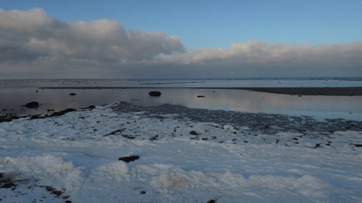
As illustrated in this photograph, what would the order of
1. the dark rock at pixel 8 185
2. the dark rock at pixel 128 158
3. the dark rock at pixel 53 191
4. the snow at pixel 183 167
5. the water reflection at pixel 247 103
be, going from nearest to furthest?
the snow at pixel 183 167
the dark rock at pixel 53 191
the dark rock at pixel 8 185
the dark rock at pixel 128 158
the water reflection at pixel 247 103

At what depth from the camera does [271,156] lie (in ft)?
38.3

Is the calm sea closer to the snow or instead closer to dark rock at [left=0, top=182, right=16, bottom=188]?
the snow

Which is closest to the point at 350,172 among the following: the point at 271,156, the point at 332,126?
the point at 271,156

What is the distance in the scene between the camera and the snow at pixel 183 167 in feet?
26.2

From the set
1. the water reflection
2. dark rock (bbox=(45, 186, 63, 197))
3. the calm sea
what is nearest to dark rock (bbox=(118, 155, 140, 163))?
dark rock (bbox=(45, 186, 63, 197))

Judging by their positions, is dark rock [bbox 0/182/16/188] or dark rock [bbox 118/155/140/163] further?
dark rock [bbox 118/155/140/163]

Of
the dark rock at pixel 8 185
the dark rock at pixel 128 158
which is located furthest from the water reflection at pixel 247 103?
the dark rock at pixel 8 185

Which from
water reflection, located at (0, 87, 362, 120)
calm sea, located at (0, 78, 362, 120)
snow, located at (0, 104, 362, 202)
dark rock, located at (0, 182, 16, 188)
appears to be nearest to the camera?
snow, located at (0, 104, 362, 202)

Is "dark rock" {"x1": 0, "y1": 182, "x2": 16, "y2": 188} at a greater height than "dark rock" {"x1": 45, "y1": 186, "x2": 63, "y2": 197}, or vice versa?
"dark rock" {"x1": 0, "y1": 182, "x2": 16, "y2": 188}

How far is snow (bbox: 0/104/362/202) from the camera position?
26.2ft

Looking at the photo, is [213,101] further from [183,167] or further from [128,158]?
[183,167]

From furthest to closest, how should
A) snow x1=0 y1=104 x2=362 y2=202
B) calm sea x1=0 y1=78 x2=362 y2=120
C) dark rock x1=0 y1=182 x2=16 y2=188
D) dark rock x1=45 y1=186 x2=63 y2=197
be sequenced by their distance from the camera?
calm sea x1=0 y1=78 x2=362 y2=120
dark rock x1=0 y1=182 x2=16 y2=188
dark rock x1=45 y1=186 x2=63 y2=197
snow x1=0 y1=104 x2=362 y2=202

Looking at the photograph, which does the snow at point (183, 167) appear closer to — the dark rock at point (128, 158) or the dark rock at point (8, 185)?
the dark rock at point (8, 185)

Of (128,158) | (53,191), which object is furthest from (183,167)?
(53,191)
